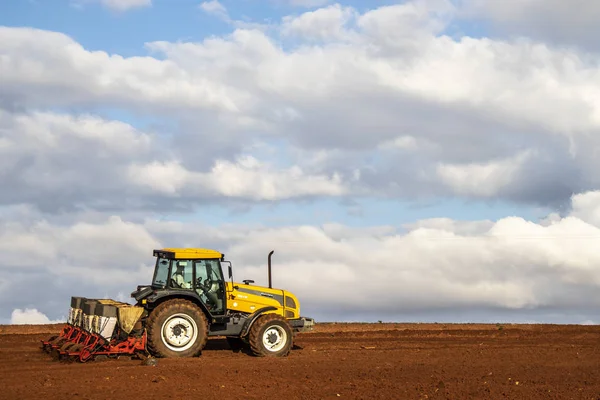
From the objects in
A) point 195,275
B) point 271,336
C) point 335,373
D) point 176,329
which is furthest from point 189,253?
point 335,373

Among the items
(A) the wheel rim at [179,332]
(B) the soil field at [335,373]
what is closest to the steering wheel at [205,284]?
(A) the wheel rim at [179,332]

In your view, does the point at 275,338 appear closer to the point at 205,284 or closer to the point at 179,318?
the point at 205,284

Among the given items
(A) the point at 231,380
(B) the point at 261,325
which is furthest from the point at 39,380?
(B) the point at 261,325

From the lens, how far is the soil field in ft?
52.3

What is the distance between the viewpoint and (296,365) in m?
19.2

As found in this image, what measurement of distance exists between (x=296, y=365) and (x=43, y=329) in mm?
14774

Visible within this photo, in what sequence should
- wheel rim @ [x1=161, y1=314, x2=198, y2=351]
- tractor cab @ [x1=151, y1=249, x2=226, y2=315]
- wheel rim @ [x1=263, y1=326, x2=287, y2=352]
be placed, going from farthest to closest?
wheel rim @ [x1=263, y1=326, x2=287, y2=352] → tractor cab @ [x1=151, y1=249, x2=226, y2=315] → wheel rim @ [x1=161, y1=314, x2=198, y2=351]

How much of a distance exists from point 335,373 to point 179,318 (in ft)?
13.4

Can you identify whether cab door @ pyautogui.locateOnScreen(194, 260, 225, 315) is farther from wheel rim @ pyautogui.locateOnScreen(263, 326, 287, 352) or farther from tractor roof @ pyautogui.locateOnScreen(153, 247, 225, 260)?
wheel rim @ pyautogui.locateOnScreen(263, 326, 287, 352)

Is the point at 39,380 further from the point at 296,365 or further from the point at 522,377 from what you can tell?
the point at 522,377

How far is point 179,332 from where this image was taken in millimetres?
19797

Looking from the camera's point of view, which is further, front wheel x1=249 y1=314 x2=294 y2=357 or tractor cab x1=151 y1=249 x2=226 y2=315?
front wheel x1=249 y1=314 x2=294 y2=357

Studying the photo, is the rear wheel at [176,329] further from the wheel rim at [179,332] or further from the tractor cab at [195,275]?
the tractor cab at [195,275]

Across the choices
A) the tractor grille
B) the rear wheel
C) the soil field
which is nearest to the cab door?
the rear wheel
